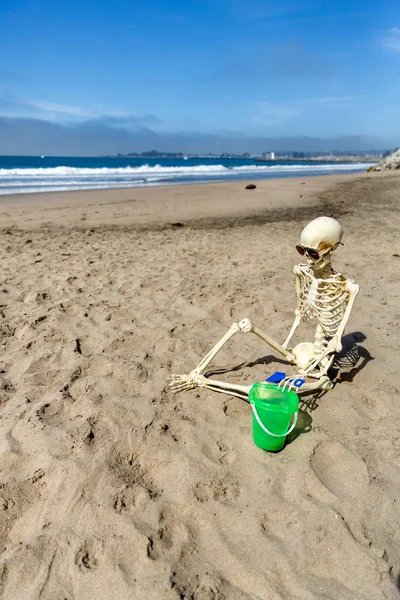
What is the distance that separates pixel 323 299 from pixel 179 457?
5.10ft

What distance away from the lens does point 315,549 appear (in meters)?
2.07

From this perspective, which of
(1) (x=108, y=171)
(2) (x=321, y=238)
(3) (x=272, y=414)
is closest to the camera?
(3) (x=272, y=414)

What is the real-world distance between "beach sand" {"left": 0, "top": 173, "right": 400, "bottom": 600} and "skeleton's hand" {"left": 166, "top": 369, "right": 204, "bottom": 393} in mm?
50

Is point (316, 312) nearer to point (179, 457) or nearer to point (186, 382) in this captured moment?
point (186, 382)

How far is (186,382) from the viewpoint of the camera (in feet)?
11.0

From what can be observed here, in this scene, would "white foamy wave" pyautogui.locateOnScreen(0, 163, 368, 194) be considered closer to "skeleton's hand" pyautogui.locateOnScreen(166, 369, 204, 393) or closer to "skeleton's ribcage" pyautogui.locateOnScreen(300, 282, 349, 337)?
"skeleton's hand" pyautogui.locateOnScreen(166, 369, 204, 393)

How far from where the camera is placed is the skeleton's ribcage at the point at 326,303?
309cm

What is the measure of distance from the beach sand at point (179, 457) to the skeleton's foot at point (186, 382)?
2.0 inches

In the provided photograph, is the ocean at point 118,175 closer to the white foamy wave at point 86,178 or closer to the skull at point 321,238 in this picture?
the white foamy wave at point 86,178

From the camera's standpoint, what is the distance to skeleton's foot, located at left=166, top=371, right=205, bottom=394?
3.30 m

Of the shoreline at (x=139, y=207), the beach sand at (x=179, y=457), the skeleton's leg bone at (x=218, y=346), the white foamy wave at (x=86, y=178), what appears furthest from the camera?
the white foamy wave at (x=86, y=178)

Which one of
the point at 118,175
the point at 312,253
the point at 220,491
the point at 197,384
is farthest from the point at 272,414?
the point at 118,175

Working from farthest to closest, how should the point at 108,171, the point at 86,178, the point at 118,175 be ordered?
the point at 108,171, the point at 118,175, the point at 86,178

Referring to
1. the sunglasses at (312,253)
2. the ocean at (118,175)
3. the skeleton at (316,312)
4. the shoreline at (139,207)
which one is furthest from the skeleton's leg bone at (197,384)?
the ocean at (118,175)
